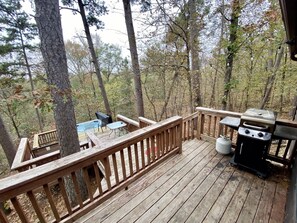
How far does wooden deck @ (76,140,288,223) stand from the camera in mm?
1840

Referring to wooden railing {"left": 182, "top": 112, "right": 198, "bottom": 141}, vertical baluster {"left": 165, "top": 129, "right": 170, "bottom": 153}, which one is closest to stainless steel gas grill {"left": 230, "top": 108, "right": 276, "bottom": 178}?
vertical baluster {"left": 165, "top": 129, "right": 170, "bottom": 153}

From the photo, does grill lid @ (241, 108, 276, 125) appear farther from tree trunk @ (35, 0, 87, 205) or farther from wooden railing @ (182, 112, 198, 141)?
tree trunk @ (35, 0, 87, 205)

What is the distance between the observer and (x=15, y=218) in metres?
3.82

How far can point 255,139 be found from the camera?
2301 mm

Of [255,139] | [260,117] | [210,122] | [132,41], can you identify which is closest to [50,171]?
[255,139]

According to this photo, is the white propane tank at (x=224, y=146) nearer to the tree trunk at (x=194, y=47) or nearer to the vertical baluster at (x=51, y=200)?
the tree trunk at (x=194, y=47)

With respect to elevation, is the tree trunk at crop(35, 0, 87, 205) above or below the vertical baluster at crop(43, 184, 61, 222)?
above

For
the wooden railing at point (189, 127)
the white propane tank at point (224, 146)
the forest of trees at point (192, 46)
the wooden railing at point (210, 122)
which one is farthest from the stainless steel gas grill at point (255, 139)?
the forest of trees at point (192, 46)

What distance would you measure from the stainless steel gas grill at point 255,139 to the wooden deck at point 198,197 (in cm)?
17

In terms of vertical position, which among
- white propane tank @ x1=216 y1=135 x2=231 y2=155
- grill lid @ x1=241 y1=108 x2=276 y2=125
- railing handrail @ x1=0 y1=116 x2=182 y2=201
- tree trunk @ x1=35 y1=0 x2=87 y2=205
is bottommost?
white propane tank @ x1=216 y1=135 x2=231 y2=155

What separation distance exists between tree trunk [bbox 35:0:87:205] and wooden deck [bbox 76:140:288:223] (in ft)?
4.28

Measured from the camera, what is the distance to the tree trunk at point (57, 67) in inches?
84.7

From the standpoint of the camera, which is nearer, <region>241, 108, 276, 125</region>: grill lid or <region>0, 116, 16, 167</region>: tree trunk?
<region>241, 108, 276, 125</region>: grill lid

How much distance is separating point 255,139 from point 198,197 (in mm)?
1215
